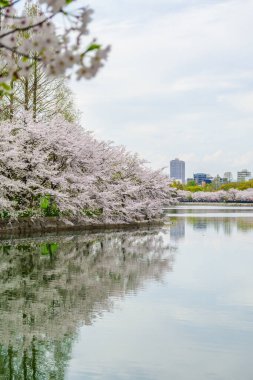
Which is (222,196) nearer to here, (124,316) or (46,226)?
(46,226)

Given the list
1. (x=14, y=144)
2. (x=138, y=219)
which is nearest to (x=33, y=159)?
(x=14, y=144)

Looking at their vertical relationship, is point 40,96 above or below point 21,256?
above

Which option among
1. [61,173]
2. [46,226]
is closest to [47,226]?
[46,226]

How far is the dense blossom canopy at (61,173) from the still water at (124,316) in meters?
8.45

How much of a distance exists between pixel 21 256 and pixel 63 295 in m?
6.41

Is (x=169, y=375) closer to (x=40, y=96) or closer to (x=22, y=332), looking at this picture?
(x=22, y=332)

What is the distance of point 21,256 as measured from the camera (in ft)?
59.7

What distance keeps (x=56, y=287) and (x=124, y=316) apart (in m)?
3.28

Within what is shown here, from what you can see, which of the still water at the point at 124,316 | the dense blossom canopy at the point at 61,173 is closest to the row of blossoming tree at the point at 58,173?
the dense blossom canopy at the point at 61,173

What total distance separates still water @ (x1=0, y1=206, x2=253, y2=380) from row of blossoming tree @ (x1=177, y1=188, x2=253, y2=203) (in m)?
112

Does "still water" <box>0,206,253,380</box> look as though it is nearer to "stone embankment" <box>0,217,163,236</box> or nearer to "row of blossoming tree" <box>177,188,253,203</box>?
"stone embankment" <box>0,217,163,236</box>

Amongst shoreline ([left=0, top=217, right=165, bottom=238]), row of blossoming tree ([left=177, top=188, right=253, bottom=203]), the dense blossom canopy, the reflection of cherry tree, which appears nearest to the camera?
the reflection of cherry tree

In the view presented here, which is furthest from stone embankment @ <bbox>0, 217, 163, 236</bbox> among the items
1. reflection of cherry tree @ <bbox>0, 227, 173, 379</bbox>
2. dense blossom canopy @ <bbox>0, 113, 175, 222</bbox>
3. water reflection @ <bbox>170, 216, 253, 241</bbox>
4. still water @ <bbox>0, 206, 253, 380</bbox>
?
still water @ <bbox>0, 206, 253, 380</bbox>

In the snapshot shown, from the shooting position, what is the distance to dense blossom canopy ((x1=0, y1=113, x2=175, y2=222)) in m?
27.5
